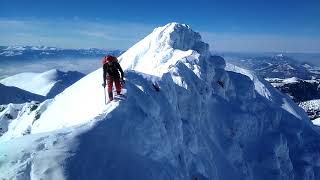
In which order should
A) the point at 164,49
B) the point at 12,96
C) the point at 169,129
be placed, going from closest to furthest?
the point at 169,129, the point at 164,49, the point at 12,96

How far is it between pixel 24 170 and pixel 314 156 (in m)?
49.9

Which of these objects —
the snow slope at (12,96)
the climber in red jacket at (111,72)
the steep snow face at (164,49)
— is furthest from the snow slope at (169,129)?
the snow slope at (12,96)

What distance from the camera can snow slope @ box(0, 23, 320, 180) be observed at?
1898 centimetres

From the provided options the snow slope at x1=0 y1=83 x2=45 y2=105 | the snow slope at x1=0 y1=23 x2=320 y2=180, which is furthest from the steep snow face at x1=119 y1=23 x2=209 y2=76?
the snow slope at x1=0 y1=83 x2=45 y2=105

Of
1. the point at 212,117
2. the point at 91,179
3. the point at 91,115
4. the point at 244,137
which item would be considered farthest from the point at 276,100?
the point at 91,179

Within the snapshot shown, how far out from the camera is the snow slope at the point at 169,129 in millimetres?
18984

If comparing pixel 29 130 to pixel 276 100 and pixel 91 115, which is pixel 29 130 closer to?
pixel 91 115

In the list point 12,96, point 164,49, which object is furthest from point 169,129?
point 12,96

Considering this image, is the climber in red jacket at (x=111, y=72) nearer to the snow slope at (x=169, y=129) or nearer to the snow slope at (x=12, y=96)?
the snow slope at (x=169, y=129)

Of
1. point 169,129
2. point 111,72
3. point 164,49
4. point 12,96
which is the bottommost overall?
point 12,96

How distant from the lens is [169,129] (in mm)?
30109

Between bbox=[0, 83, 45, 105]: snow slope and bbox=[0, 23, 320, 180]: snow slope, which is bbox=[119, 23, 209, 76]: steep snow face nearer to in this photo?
bbox=[0, 23, 320, 180]: snow slope

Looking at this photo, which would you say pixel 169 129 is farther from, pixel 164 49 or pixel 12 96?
pixel 12 96

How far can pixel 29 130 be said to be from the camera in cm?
3397
